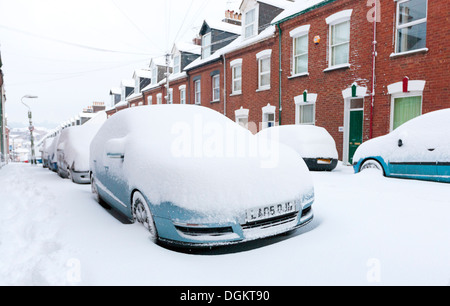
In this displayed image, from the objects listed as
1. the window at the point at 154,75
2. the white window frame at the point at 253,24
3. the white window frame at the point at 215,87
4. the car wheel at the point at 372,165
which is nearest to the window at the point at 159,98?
the window at the point at 154,75

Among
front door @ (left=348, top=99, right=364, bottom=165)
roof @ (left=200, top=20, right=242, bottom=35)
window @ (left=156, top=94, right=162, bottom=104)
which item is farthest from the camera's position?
window @ (left=156, top=94, right=162, bottom=104)

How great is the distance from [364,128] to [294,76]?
4073mm

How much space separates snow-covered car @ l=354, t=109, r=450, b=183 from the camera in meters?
5.51

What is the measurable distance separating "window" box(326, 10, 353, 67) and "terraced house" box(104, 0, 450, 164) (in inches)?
1.4

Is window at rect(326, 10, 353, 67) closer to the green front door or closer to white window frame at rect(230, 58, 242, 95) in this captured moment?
the green front door

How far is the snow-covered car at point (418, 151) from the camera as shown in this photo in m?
5.51

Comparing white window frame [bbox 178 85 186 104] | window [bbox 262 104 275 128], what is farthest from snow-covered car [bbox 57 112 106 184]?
white window frame [bbox 178 85 186 104]

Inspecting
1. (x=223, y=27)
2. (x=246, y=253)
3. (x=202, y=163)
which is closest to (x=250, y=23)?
(x=223, y=27)

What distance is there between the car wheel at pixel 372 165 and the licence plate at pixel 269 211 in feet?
14.9

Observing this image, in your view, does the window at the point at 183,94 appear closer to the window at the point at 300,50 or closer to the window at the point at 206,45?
the window at the point at 206,45

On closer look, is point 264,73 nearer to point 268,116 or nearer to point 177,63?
point 268,116

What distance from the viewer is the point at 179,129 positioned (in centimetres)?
344

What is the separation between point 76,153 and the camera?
7184 millimetres
